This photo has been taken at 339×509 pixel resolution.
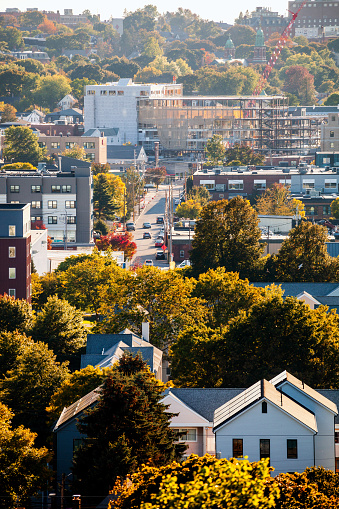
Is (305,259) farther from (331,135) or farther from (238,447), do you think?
(331,135)

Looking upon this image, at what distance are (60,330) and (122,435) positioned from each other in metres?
21.8

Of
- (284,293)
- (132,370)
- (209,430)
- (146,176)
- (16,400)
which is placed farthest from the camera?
(146,176)

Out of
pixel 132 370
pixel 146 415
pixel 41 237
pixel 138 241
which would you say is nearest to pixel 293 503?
pixel 146 415

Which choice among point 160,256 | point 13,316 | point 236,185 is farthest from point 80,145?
point 13,316

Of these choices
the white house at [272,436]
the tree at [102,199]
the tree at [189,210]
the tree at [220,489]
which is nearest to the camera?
the tree at [220,489]

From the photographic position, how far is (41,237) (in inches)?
3442

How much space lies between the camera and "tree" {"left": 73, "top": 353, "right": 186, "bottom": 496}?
116 feet

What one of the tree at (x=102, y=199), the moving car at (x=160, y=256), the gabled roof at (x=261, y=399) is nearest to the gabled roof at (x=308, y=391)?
the gabled roof at (x=261, y=399)

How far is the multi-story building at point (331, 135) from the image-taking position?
166875 millimetres

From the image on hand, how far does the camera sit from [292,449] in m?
39.4

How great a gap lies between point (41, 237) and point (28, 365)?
4029 centimetres

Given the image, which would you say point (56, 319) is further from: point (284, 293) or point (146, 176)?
point (146, 176)

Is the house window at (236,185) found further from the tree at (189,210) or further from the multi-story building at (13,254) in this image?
the multi-story building at (13,254)

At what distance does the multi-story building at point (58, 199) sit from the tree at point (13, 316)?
42.7 meters
